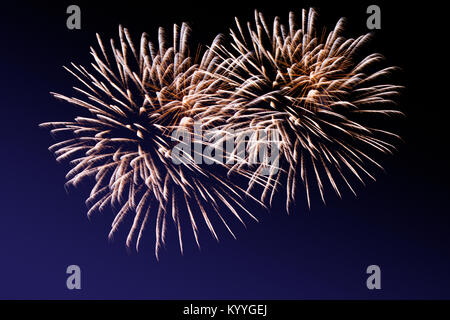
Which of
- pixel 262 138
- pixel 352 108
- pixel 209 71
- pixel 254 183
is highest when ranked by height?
pixel 209 71

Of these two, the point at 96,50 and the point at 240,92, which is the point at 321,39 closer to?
the point at 240,92

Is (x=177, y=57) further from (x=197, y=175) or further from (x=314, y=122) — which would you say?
(x=314, y=122)

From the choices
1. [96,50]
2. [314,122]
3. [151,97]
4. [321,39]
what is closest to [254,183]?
[314,122]

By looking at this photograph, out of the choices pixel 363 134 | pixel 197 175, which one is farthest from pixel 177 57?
pixel 363 134
